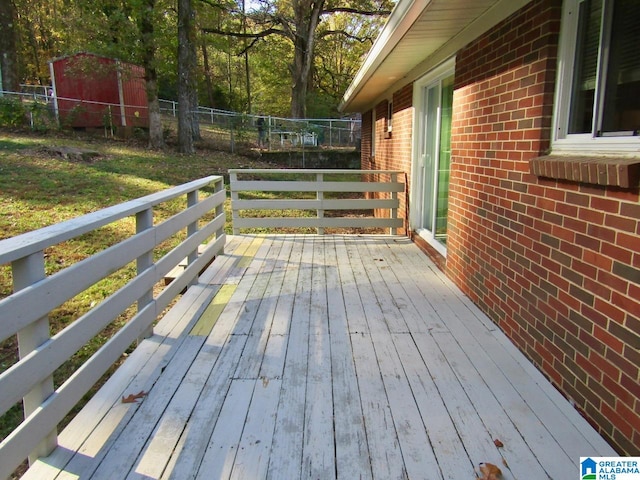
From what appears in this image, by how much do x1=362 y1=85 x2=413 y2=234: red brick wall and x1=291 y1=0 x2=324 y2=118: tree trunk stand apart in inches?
489

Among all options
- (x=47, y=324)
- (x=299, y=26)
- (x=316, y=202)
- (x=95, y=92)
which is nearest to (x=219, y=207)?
(x=316, y=202)

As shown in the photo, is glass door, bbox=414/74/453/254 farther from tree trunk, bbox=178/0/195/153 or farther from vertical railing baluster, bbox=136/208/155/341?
tree trunk, bbox=178/0/195/153

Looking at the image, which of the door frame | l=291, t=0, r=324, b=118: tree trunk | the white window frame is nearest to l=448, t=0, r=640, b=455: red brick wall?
the white window frame

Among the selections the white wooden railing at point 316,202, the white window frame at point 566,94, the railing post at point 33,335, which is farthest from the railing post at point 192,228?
the white window frame at point 566,94

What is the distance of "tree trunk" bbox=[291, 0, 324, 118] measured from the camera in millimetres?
20656

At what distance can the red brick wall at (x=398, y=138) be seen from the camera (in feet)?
20.9

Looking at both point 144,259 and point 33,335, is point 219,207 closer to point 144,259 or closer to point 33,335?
point 144,259

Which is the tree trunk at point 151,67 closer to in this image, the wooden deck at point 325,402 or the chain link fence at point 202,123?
the chain link fence at point 202,123

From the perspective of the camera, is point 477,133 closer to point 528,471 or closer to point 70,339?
point 528,471

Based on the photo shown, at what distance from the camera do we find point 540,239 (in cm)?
264

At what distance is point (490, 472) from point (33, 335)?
1869 millimetres

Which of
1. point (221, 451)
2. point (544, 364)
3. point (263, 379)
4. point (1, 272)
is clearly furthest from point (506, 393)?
point (1, 272)

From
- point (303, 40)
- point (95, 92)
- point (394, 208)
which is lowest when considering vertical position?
point (394, 208)

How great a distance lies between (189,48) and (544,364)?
14848mm
